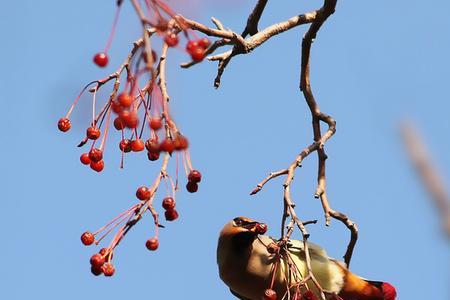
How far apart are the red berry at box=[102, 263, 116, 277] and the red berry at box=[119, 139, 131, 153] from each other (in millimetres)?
445

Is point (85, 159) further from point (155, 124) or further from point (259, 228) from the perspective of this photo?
point (259, 228)

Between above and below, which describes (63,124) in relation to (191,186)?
above

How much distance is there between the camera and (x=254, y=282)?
3771 millimetres

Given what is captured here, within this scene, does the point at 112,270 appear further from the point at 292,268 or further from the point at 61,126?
the point at 292,268

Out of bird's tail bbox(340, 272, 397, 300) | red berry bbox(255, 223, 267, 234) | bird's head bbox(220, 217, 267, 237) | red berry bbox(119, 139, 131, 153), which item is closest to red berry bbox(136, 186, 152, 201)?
red berry bbox(119, 139, 131, 153)

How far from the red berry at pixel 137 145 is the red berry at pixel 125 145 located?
0.07 feet

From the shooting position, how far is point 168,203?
235 centimetres

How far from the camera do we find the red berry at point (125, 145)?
2.58 metres

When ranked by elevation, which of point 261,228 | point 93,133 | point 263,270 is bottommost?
point 263,270

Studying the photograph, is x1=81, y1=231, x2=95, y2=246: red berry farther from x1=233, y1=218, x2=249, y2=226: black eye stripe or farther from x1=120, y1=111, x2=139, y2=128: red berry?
x1=233, y1=218, x2=249, y2=226: black eye stripe

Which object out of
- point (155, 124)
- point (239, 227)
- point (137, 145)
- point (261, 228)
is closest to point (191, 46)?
point (155, 124)

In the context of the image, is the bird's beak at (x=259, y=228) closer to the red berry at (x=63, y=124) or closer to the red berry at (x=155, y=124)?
the red berry at (x=63, y=124)

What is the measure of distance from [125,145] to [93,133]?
11 centimetres

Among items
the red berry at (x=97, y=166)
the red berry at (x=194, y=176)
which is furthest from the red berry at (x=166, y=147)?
the red berry at (x=97, y=166)
